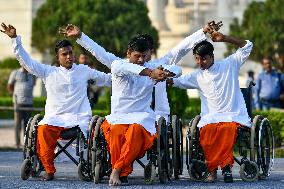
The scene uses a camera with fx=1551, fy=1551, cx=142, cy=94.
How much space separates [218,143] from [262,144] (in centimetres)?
47

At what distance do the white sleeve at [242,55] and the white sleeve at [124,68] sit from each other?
4.58ft

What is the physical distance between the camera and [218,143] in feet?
49.8

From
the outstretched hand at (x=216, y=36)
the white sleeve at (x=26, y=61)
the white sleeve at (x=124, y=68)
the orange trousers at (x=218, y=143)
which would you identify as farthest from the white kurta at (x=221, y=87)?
the white sleeve at (x=26, y=61)

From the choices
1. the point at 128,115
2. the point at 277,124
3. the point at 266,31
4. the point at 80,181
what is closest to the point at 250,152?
the point at 128,115

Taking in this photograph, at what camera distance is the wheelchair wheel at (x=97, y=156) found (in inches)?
571

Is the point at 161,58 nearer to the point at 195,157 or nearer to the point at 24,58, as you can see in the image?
the point at 195,157

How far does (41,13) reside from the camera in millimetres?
60500

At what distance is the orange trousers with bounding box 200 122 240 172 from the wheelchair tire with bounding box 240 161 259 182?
13 cm

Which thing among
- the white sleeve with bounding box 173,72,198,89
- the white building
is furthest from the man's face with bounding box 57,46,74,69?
the white building

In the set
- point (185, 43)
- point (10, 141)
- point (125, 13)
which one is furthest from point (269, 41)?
point (185, 43)

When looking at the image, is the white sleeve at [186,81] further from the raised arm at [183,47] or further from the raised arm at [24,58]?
the raised arm at [24,58]

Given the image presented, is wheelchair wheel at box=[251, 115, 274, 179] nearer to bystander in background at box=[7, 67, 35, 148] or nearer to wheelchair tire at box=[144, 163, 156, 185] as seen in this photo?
wheelchair tire at box=[144, 163, 156, 185]

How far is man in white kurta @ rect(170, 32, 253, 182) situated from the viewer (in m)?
15.2

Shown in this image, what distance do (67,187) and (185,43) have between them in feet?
8.28
